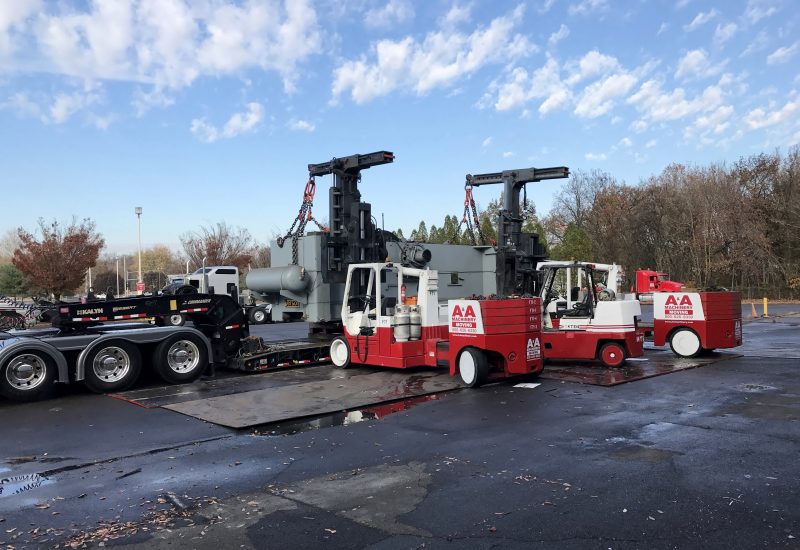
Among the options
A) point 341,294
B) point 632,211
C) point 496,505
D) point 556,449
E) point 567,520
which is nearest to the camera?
point 567,520

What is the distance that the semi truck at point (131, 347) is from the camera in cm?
1073

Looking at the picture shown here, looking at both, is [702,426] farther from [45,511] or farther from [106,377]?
[106,377]

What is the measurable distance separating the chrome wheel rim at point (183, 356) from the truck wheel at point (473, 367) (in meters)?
5.32

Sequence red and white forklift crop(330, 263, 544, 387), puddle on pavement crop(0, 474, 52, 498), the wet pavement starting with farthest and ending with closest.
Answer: red and white forklift crop(330, 263, 544, 387)
puddle on pavement crop(0, 474, 52, 498)
the wet pavement

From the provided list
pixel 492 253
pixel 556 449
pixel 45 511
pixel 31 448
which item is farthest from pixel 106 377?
pixel 492 253

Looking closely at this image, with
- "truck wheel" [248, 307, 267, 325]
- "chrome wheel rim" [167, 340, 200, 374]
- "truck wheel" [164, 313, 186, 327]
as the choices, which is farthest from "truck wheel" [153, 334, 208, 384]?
"truck wheel" [248, 307, 267, 325]

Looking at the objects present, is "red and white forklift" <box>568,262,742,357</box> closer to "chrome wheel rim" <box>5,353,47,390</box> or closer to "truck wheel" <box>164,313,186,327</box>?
"truck wheel" <box>164,313,186,327</box>

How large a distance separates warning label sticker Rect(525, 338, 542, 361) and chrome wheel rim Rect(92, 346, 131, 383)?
288 inches

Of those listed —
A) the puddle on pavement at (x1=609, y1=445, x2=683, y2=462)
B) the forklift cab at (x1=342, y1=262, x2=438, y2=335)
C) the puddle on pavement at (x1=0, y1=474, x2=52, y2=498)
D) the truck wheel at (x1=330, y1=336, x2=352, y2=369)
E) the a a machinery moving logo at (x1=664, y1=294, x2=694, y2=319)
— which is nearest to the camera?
the puddle on pavement at (x1=0, y1=474, x2=52, y2=498)

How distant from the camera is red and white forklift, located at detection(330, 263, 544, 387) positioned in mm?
11352

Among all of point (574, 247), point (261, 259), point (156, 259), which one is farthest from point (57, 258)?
point (156, 259)

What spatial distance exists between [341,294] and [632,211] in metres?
45.4

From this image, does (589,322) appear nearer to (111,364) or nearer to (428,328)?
(428,328)

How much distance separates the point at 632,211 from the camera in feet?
179
